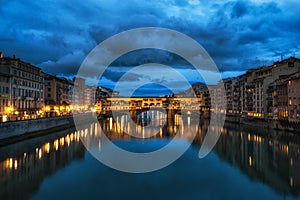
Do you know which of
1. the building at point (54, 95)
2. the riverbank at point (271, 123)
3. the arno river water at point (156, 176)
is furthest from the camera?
the building at point (54, 95)

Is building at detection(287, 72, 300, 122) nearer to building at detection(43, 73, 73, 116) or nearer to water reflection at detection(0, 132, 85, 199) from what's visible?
water reflection at detection(0, 132, 85, 199)

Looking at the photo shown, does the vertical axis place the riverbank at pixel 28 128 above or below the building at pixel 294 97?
below

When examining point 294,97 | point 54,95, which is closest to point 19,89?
point 54,95

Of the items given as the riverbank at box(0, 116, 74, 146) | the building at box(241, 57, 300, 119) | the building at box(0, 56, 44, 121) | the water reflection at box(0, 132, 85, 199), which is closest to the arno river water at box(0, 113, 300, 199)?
the water reflection at box(0, 132, 85, 199)

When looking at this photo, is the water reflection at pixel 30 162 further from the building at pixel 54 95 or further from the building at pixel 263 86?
the building at pixel 263 86

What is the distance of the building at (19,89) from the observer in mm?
29953

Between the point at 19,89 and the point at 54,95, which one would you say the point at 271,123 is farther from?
the point at 54,95

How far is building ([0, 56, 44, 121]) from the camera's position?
98.3ft

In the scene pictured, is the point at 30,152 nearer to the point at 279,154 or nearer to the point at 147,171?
the point at 147,171

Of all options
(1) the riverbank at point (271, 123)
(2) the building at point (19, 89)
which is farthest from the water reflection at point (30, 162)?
(1) the riverbank at point (271, 123)

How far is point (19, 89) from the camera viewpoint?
109 ft

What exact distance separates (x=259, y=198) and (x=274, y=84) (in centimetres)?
2825

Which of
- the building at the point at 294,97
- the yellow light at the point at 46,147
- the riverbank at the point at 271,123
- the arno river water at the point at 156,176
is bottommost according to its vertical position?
the arno river water at the point at 156,176

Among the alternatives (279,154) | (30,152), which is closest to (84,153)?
(30,152)
